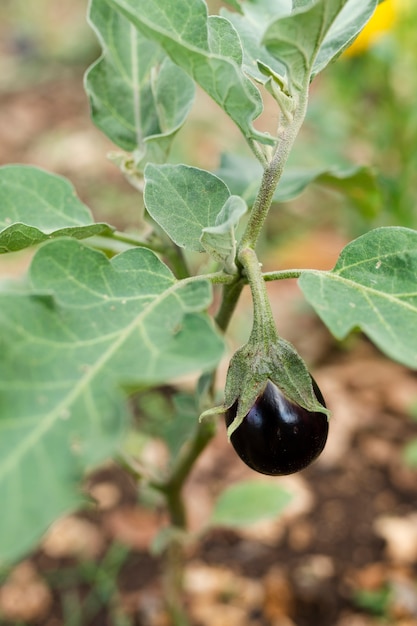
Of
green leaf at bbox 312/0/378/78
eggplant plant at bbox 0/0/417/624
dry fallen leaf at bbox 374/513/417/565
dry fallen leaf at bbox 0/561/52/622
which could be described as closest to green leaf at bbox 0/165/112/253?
eggplant plant at bbox 0/0/417/624

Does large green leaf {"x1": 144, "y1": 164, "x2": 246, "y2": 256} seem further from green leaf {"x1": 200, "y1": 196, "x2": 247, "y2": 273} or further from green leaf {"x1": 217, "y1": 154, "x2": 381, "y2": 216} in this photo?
green leaf {"x1": 217, "y1": 154, "x2": 381, "y2": 216}

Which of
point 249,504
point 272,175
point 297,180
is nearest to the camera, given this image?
point 272,175

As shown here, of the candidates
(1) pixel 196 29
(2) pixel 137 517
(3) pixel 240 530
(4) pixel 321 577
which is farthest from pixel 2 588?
(1) pixel 196 29

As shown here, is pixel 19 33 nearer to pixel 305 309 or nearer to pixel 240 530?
pixel 305 309

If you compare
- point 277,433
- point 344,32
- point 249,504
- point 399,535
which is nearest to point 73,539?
point 249,504

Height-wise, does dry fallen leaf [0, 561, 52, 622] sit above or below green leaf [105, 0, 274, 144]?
below

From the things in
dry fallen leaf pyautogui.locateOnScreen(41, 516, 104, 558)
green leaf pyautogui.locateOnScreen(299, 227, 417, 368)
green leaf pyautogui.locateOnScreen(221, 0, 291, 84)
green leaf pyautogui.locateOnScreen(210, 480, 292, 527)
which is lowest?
dry fallen leaf pyautogui.locateOnScreen(41, 516, 104, 558)

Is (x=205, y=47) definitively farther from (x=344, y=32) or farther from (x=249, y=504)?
(x=249, y=504)

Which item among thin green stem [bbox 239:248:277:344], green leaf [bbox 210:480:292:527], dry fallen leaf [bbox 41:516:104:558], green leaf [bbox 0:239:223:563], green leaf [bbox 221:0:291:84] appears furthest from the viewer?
dry fallen leaf [bbox 41:516:104:558]
